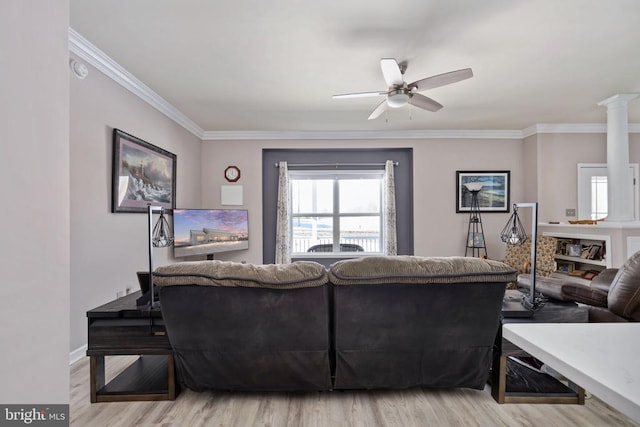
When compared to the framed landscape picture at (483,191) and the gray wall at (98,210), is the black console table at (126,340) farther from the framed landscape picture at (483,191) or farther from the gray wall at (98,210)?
the framed landscape picture at (483,191)

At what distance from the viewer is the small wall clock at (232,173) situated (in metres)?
5.41

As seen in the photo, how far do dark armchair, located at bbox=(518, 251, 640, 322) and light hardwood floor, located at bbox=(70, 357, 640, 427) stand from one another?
588 mm

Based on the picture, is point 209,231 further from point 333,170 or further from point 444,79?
point 444,79

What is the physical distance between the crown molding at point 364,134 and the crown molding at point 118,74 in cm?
92

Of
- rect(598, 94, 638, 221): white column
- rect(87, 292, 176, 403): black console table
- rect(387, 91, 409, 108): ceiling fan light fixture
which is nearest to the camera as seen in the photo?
rect(87, 292, 176, 403): black console table

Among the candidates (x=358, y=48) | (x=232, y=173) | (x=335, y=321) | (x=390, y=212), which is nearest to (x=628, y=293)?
(x=335, y=321)

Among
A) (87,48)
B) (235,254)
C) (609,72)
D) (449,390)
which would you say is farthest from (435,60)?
(235,254)

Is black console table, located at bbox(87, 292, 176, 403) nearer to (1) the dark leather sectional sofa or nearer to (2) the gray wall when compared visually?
(1) the dark leather sectional sofa

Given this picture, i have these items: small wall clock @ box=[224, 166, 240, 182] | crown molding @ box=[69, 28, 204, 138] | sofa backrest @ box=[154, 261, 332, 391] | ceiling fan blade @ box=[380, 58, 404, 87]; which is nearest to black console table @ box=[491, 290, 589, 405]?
sofa backrest @ box=[154, 261, 332, 391]

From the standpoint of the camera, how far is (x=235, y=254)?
17.6 feet

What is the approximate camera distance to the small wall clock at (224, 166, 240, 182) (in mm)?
5414

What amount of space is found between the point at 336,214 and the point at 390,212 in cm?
91

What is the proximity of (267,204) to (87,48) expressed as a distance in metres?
3.25

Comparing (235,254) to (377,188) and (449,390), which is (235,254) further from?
(449,390)
